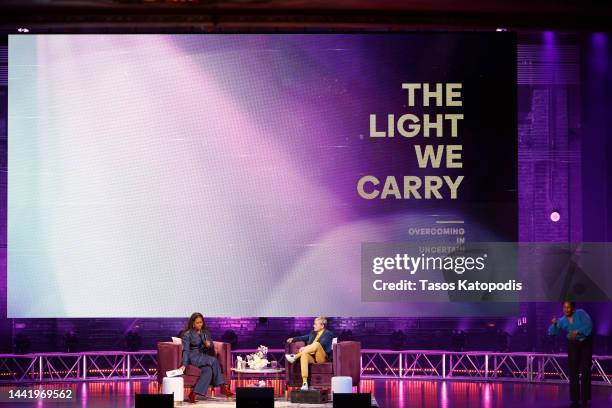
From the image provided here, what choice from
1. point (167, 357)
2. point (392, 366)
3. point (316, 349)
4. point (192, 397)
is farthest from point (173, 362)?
point (392, 366)

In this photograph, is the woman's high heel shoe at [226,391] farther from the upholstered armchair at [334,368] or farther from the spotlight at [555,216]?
the spotlight at [555,216]

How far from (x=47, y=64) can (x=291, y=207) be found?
2.88 m

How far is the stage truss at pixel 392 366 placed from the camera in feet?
36.9

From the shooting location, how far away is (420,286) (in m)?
9.55

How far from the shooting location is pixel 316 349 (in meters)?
9.38

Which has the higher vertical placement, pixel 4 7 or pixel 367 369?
pixel 4 7

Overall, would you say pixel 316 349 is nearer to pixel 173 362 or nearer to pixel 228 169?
pixel 173 362

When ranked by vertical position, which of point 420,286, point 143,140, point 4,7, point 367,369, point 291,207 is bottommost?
point 367,369

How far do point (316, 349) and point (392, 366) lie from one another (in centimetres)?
299

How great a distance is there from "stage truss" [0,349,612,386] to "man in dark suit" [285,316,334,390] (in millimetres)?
1823

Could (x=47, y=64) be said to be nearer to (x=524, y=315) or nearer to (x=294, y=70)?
(x=294, y=70)

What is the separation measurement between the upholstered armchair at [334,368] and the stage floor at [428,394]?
42cm

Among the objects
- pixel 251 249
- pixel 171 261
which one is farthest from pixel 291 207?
pixel 171 261

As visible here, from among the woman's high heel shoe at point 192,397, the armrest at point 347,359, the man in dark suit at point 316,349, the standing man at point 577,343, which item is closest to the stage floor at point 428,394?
Result: the woman's high heel shoe at point 192,397
